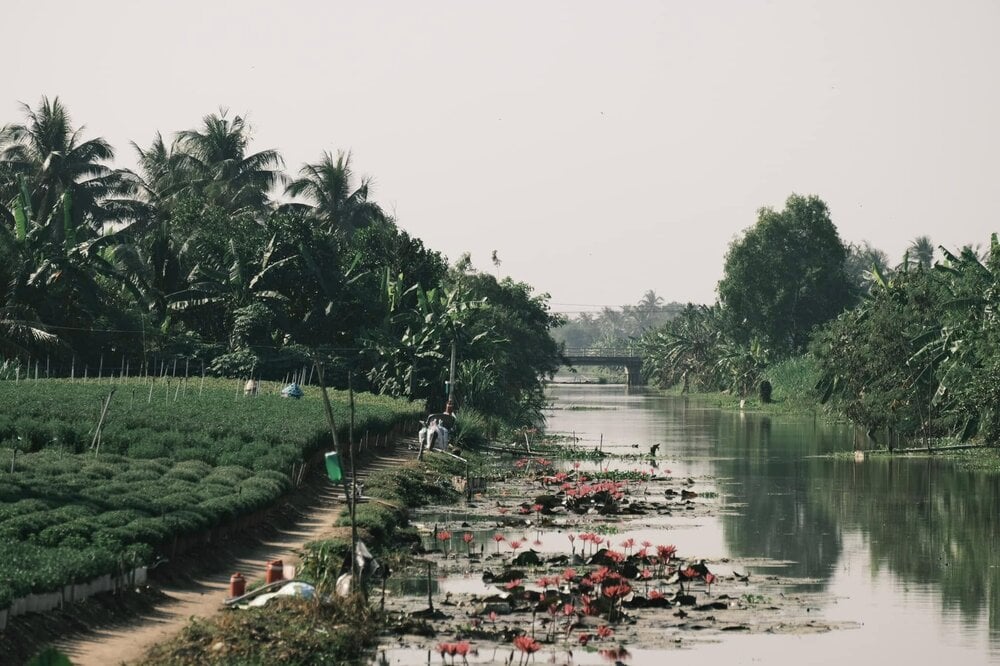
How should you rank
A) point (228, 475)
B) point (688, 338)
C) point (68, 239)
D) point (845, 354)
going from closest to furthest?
point (228, 475) → point (68, 239) → point (845, 354) → point (688, 338)

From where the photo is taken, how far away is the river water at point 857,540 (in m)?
23.0

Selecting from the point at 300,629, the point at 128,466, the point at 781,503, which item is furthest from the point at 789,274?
the point at 300,629

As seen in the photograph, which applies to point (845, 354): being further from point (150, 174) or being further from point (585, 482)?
point (150, 174)

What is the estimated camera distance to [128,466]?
33312 millimetres

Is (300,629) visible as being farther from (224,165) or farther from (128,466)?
(224,165)

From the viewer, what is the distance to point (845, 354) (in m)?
68.3

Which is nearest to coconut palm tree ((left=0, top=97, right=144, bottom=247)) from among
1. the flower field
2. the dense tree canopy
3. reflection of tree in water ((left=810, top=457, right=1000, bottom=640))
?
the dense tree canopy

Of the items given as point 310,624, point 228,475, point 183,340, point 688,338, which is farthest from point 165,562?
point 688,338

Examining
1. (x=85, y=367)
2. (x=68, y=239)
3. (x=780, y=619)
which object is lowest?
(x=780, y=619)

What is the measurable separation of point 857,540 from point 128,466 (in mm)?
17732

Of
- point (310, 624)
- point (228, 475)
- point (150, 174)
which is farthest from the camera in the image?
point (150, 174)

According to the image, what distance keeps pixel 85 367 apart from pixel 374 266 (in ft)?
69.5

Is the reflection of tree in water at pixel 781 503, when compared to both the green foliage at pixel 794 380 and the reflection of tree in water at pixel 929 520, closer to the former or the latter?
the reflection of tree in water at pixel 929 520

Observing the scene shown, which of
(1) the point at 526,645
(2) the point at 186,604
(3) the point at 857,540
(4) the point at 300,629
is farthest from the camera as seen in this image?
(3) the point at 857,540
